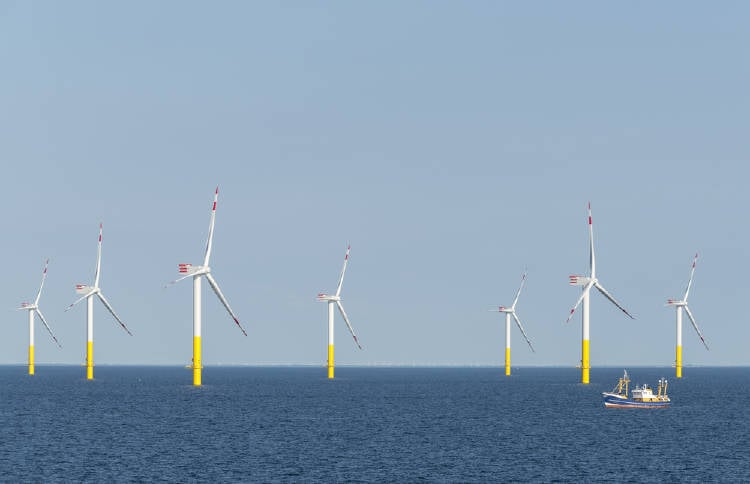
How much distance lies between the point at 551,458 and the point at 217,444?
40061 millimetres

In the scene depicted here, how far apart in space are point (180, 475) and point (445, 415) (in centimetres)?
A: 8811

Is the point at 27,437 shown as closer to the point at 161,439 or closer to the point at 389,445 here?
the point at 161,439

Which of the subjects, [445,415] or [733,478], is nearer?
[733,478]

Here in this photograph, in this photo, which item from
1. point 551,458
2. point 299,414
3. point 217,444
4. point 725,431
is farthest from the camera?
point 299,414

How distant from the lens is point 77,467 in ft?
381

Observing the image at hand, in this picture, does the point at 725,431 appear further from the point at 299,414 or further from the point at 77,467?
the point at 77,467

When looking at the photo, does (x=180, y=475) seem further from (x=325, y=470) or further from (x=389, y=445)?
(x=389, y=445)

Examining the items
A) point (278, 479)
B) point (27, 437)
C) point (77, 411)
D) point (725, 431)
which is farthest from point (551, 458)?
point (77, 411)

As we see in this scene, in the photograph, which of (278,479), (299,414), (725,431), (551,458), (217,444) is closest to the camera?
(278,479)

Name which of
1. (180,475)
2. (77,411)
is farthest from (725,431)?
(77,411)

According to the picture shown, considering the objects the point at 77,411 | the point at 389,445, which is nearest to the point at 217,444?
the point at 389,445

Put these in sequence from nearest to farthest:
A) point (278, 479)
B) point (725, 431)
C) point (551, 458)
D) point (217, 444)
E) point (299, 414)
A: point (278, 479), point (551, 458), point (217, 444), point (725, 431), point (299, 414)

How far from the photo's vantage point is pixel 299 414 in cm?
19275

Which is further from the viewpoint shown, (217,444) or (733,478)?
(217,444)
